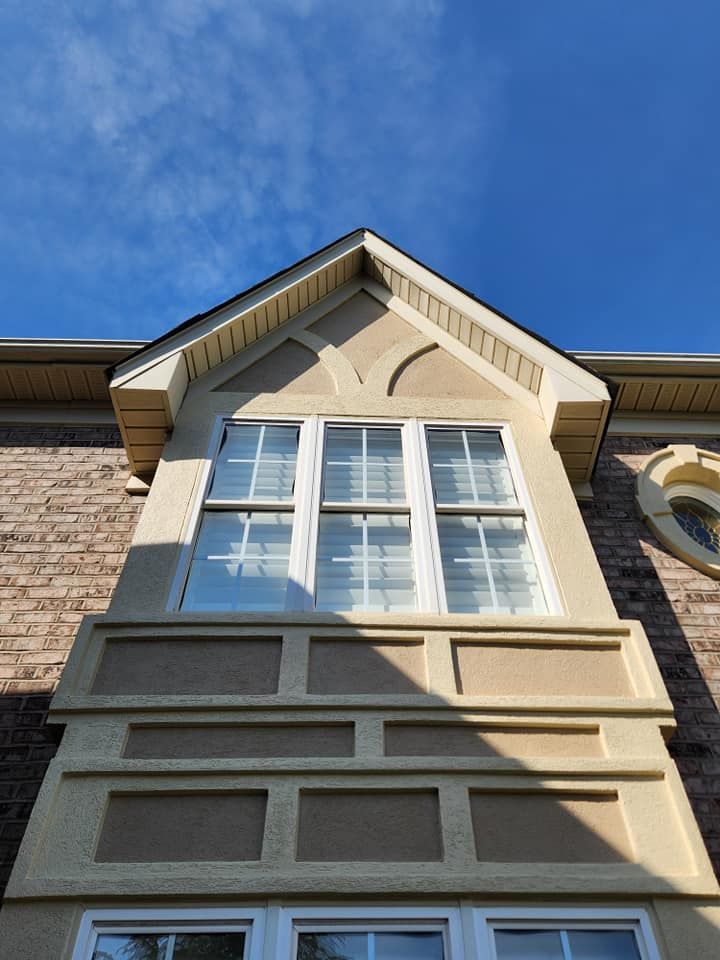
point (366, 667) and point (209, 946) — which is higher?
point (366, 667)

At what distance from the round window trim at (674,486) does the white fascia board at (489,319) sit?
125 cm

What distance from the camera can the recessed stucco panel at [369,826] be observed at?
12.8ft

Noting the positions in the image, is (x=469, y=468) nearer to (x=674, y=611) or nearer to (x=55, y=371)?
(x=674, y=611)

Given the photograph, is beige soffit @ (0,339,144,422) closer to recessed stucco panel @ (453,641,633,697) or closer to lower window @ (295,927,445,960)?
recessed stucco panel @ (453,641,633,697)

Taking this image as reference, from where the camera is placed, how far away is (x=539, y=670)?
4.86m

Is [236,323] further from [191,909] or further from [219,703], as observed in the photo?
[191,909]

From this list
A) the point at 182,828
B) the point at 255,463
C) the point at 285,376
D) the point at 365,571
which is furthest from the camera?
the point at 285,376

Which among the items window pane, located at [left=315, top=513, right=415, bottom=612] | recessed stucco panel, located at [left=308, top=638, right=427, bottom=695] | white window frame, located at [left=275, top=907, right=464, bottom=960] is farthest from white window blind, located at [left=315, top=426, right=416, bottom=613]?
white window frame, located at [left=275, top=907, right=464, bottom=960]

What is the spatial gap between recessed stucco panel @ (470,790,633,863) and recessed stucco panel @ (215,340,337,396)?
4.18m

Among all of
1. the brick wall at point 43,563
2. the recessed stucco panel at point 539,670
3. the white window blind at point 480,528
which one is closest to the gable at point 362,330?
the white window blind at point 480,528

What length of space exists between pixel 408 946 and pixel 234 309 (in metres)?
5.71

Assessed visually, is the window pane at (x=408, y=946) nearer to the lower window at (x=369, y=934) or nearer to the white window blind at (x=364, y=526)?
the lower window at (x=369, y=934)

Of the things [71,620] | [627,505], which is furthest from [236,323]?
[627,505]

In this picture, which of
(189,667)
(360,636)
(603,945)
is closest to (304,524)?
(360,636)
